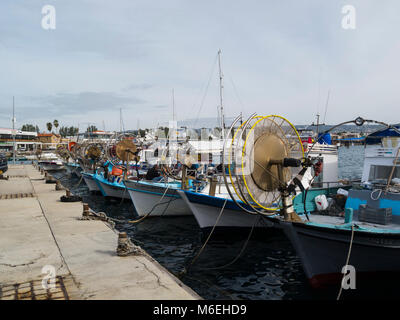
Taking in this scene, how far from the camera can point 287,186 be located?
8.47 m

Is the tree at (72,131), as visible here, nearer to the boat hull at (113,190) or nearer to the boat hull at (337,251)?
the boat hull at (113,190)

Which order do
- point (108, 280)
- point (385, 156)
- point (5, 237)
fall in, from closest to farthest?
1. point (108, 280)
2. point (5, 237)
3. point (385, 156)

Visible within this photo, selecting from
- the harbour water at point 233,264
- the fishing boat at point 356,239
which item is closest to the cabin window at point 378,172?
the fishing boat at point 356,239

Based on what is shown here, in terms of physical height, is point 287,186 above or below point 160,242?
above

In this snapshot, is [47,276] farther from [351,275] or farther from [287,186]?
[351,275]

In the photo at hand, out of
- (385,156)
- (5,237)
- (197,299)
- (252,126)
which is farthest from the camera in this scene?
(385,156)

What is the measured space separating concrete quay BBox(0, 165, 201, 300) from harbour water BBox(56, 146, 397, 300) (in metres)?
2.30

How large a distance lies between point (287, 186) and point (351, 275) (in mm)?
2792

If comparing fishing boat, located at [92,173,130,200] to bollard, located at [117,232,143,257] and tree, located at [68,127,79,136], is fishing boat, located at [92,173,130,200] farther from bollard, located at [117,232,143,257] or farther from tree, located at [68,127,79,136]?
tree, located at [68,127,79,136]

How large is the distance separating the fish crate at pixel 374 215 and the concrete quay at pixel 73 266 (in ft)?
19.5

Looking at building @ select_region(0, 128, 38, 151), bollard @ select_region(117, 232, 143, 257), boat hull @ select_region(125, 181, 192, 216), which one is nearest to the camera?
bollard @ select_region(117, 232, 143, 257)

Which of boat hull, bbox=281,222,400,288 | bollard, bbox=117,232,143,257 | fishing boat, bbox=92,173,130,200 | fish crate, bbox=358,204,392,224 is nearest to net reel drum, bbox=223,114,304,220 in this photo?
boat hull, bbox=281,222,400,288

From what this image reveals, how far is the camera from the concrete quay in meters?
6.08
